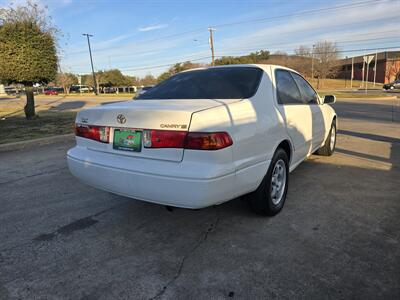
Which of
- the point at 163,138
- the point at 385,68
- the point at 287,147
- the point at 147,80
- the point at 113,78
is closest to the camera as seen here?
the point at 163,138

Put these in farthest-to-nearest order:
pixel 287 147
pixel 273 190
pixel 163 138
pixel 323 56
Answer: pixel 323 56, pixel 287 147, pixel 273 190, pixel 163 138

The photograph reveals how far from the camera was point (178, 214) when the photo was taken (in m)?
3.73

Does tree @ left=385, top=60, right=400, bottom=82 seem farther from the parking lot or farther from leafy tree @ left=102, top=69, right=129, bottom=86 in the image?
the parking lot

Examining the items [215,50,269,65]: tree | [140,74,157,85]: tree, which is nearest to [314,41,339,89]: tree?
[215,50,269,65]: tree

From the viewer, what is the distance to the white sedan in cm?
267

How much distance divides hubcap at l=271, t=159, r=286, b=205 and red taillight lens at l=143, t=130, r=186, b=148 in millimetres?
1281

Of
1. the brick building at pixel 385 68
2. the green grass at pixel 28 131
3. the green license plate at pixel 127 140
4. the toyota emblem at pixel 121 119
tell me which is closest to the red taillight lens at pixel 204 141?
the green license plate at pixel 127 140

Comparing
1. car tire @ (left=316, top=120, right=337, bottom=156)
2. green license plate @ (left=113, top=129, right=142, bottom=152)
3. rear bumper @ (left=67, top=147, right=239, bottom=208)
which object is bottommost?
car tire @ (left=316, top=120, right=337, bottom=156)

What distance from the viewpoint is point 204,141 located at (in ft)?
8.66

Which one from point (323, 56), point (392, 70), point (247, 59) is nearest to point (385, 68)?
point (392, 70)

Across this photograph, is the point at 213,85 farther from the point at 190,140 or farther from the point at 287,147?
the point at 190,140

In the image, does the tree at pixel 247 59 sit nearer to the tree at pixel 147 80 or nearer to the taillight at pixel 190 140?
the tree at pixel 147 80

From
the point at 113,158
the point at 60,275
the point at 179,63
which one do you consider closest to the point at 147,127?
the point at 113,158

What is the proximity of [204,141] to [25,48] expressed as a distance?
1178cm
